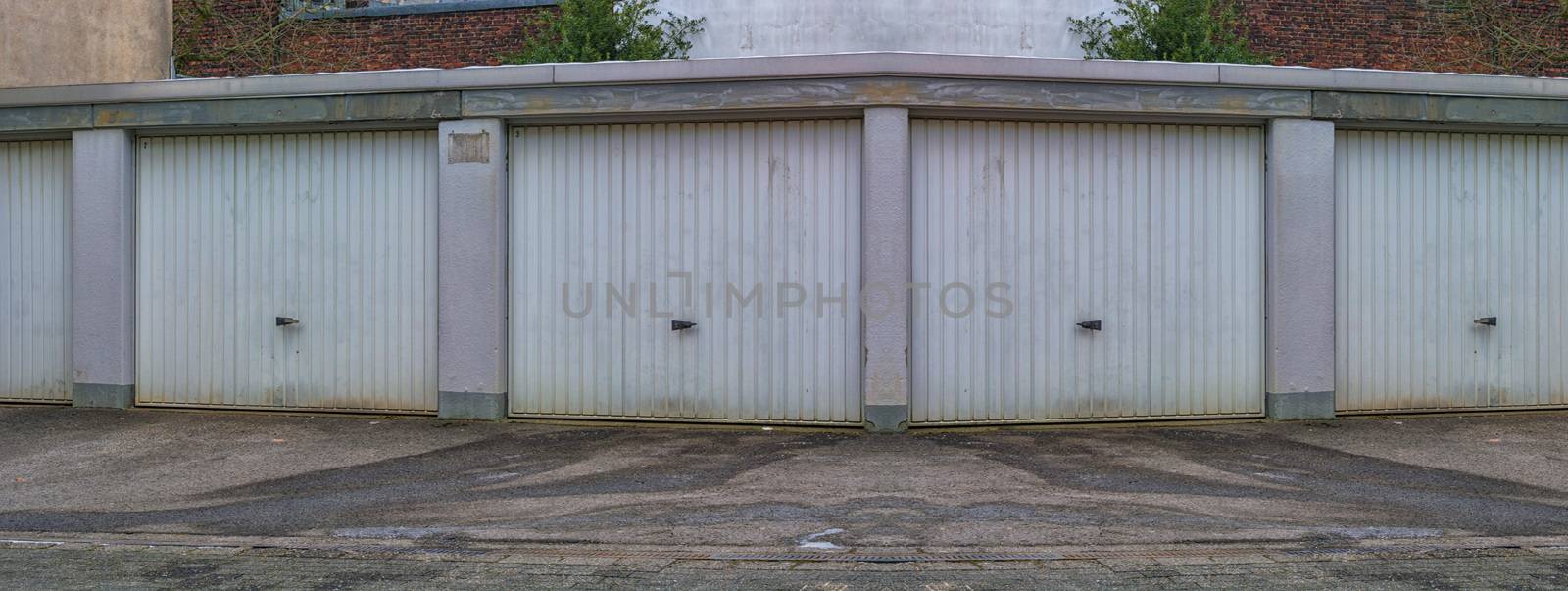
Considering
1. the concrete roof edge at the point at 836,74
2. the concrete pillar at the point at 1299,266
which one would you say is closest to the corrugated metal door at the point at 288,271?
the concrete roof edge at the point at 836,74

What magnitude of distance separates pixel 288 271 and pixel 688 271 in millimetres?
3753

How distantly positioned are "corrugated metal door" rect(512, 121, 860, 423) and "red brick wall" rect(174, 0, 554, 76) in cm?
884

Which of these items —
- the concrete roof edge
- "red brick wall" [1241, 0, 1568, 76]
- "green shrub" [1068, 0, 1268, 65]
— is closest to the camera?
the concrete roof edge

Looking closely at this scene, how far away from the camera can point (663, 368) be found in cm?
1103

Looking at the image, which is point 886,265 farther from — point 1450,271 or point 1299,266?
point 1450,271

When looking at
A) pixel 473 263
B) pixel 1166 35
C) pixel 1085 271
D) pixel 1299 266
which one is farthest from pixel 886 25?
pixel 473 263

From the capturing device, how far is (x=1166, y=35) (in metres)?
14.5

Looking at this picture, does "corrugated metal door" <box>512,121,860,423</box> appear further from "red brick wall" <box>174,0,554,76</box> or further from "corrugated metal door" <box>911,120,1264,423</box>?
"red brick wall" <box>174,0,554,76</box>

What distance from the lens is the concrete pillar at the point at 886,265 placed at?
34.0ft

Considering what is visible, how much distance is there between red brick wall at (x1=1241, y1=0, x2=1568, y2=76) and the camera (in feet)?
61.0

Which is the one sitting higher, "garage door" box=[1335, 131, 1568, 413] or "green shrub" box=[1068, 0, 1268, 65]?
"green shrub" box=[1068, 0, 1268, 65]

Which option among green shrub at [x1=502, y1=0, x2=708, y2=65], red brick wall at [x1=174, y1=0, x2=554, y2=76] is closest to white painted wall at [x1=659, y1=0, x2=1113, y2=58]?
green shrub at [x1=502, y1=0, x2=708, y2=65]

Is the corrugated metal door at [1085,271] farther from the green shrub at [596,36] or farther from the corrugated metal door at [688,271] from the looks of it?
the green shrub at [596,36]

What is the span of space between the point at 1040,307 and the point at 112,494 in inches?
279
